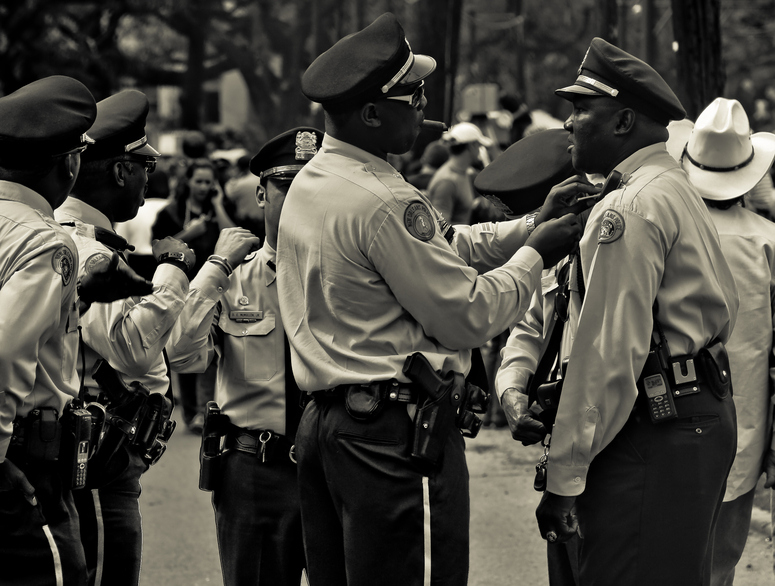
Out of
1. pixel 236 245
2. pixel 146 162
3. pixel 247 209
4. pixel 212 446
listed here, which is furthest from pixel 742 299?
pixel 247 209

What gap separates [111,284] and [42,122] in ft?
1.77

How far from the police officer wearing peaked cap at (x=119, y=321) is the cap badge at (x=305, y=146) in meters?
→ 0.55

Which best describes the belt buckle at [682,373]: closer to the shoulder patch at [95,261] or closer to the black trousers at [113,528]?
the shoulder patch at [95,261]

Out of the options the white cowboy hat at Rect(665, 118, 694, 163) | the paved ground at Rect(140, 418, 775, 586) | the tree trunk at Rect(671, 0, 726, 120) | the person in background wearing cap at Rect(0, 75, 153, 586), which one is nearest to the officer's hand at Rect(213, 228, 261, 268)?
the person in background wearing cap at Rect(0, 75, 153, 586)

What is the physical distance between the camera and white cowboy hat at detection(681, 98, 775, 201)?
4.50 metres

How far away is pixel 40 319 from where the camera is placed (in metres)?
3.00

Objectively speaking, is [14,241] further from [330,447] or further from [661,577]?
[661,577]

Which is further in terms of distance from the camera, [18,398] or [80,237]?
[80,237]

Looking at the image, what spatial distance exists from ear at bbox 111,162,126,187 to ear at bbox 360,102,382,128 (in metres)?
1.16

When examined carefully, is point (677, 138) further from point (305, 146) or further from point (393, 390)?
point (393, 390)

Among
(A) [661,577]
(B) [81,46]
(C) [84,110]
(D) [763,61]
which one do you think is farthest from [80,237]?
(D) [763,61]

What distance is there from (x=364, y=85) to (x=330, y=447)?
1.10 metres

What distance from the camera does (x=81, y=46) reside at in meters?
31.4

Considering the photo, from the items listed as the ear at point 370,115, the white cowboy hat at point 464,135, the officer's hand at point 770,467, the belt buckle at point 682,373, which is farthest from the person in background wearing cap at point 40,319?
the white cowboy hat at point 464,135
